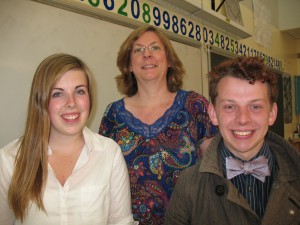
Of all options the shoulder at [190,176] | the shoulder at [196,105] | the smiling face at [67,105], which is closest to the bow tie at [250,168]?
the shoulder at [190,176]

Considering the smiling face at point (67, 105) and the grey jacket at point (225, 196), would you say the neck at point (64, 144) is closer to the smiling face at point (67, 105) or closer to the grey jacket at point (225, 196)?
the smiling face at point (67, 105)

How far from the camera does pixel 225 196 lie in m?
1.21

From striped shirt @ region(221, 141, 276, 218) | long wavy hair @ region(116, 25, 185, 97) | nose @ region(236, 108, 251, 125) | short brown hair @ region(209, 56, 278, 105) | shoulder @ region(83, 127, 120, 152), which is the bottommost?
striped shirt @ region(221, 141, 276, 218)

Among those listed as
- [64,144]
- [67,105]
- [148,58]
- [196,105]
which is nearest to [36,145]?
[64,144]

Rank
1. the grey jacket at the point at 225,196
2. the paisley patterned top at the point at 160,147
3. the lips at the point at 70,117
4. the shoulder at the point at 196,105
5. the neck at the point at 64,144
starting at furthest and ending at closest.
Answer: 1. the shoulder at the point at 196,105
2. the paisley patterned top at the point at 160,147
3. the neck at the point at 64,144
4. the lips at the point at 70,117
5. the grey jacket at the point at 225,196

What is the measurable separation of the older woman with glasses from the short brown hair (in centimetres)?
44

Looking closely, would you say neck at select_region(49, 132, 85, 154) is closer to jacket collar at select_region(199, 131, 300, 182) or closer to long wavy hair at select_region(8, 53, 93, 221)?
long wavy hair at select_region(8, 53, 93, 221)

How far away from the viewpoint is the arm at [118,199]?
143cm

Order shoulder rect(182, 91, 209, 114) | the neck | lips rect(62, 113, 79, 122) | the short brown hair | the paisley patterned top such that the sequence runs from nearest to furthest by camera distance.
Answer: the short brown hair, lips rect(62, 113, 79, 122), the neck, the paisley patterned top, shoulder rect(182, 91, 209, 114)

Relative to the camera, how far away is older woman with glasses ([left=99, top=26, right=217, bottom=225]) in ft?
5.33

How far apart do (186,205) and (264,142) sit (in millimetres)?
499

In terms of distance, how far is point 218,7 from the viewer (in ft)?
12.5

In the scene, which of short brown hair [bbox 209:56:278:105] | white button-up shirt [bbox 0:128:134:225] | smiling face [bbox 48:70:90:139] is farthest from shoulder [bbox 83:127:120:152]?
short brown hair [bbox 209:56:278:105]

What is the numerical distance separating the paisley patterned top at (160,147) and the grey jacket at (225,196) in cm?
30
